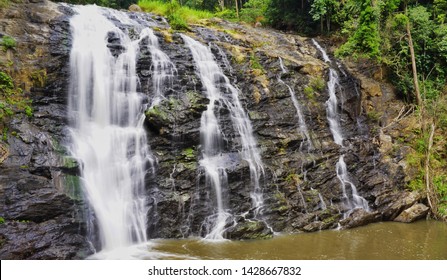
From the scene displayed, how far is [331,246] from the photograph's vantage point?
823 centimetres

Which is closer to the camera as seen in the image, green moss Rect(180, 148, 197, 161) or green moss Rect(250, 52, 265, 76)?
green moss Rect(180, 148, 197, 161)

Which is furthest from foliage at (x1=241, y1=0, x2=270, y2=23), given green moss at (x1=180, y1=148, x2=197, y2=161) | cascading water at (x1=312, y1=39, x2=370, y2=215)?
green moss at (x1=180, y1=148, x2=197, y2=161)

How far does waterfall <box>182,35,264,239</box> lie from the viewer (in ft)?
31.9

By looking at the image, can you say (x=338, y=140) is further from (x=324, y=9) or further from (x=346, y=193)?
(x=324, y=9)

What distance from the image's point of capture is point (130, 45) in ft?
40.2

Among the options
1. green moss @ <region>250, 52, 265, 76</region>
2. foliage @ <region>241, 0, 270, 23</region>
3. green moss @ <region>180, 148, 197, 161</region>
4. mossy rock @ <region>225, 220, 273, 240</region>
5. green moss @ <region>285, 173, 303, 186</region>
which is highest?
foliage @ <region>241, 0, 270, 23</region>

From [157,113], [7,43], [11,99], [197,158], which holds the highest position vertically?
[7,43]

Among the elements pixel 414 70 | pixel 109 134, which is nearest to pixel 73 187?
pixel 109 134

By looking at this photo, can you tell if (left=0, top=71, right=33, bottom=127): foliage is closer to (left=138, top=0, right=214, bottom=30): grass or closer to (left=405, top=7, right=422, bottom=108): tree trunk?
(left=138, top=0, right=214, bottom=30): grass

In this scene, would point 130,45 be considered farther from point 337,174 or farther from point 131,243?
point 337,174

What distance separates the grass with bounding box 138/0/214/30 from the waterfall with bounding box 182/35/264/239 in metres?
2.48

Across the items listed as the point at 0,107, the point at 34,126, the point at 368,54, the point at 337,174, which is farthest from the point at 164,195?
the point at 368,54

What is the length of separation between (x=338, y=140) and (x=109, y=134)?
25.3ft

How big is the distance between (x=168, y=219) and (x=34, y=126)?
4061 mm
